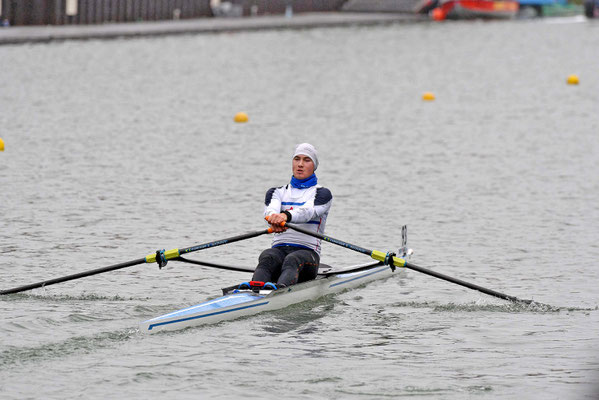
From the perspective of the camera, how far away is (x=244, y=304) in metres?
10.9

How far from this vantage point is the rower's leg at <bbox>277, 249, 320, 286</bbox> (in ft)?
37.2

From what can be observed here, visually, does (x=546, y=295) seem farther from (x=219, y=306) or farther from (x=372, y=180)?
(x=372, y=180)

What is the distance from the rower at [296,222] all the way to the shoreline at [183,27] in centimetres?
2729

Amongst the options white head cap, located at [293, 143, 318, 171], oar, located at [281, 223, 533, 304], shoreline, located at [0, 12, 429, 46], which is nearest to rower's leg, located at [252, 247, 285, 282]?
oar, located at [281, 223, 533, 304]

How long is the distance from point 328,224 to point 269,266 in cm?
415

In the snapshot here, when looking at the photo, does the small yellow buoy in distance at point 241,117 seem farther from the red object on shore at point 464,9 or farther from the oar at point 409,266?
the red object on shore at point 464,9

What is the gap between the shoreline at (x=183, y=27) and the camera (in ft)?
129

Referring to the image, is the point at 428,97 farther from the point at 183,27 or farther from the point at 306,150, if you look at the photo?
the point at 306,150

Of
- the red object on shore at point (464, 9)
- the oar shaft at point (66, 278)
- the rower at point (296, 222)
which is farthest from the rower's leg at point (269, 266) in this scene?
the red object on shore at point (464, 9)

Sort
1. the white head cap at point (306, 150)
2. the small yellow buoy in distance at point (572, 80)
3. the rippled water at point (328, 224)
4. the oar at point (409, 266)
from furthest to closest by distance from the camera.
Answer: the small yellow buoy in distance at point (572, 80) < the white head cap at point (306, 150) < the oar at point (409, 266) < the rippled water at point (328, 224)

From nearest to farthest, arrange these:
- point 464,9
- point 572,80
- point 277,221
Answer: point 277,221 → point 572,80 → point 464,9

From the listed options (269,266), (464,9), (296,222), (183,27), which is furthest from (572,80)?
(464,9)

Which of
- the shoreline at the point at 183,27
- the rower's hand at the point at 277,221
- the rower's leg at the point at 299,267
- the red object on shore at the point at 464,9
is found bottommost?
the rower's leg at the point at 299,267

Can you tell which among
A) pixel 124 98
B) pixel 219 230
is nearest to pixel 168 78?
pixel 124 98
